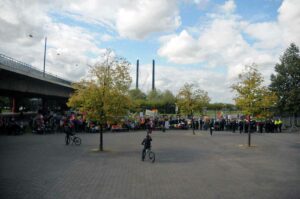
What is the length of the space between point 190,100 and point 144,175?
2548 centimetres

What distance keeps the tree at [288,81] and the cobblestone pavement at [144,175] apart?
3334cm

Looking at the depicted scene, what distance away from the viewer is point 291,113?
5150 centimetres

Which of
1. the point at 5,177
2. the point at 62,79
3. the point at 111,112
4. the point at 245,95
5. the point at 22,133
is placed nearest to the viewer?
the point at 5,177

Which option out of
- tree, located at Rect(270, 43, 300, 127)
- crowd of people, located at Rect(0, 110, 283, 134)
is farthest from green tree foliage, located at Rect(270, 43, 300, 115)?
crowd of people, located at Rect(0, 110, 283, 134)

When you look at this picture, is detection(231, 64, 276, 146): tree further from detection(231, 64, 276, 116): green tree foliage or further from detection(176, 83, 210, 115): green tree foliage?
detection(176, 83, 210, 115): green tree foliage

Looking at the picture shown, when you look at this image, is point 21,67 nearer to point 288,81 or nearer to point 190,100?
point 190,100

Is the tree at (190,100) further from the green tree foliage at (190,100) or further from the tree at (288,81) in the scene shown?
the tree at (288,81)

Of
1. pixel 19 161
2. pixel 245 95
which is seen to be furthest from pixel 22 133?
pixel 245 95

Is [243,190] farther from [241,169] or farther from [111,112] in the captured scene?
[111,112]

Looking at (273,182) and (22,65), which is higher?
(22,65)

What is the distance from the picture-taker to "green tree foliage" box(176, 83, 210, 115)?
124 feet

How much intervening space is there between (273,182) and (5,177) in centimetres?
962

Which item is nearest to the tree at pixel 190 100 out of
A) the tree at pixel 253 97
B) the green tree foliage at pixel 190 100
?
the green tree foliage at pixel 190 100

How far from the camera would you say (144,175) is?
517 inches
